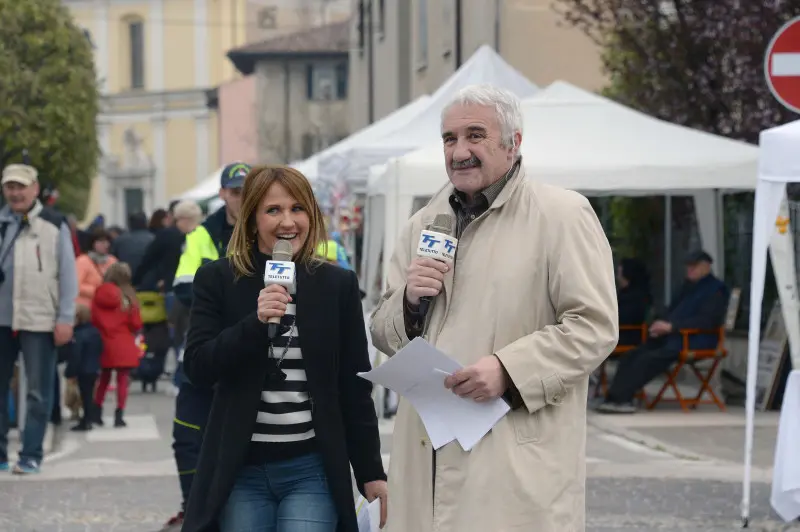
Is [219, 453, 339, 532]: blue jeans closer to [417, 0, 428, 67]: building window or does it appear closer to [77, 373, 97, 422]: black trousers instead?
[77, 373, 97, 422]: black trousers

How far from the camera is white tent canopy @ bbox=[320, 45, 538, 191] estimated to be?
16.6m

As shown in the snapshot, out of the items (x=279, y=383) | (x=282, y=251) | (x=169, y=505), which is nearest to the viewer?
(x=282, y=251)

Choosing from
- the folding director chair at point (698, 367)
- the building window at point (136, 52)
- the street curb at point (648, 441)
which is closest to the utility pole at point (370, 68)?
the folding director chair at point (698, 367)

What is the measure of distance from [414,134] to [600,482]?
7.26 meters

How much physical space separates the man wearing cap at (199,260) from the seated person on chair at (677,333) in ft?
26.5

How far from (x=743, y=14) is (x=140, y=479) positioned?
776cm

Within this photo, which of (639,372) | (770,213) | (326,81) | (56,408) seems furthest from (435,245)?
(326,81)

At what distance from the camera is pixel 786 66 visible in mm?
9383

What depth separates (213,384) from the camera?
485 centimetres

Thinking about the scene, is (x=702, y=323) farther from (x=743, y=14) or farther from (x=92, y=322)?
(x=92, y=322)

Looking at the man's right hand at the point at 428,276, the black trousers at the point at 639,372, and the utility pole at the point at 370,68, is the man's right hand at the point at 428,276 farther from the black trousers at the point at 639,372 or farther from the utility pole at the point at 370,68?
the utility pole at the point at 370,68

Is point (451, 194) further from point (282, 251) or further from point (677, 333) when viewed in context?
point (677, 333)

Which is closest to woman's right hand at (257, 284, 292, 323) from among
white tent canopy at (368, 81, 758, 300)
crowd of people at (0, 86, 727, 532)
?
crowd of people at (0, 86, 727, 532)

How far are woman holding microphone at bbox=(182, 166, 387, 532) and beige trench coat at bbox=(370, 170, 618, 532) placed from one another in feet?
1.24
